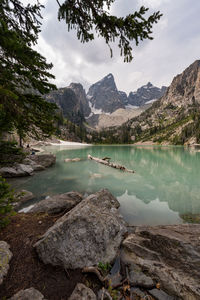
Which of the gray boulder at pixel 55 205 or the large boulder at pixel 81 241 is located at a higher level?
the large boulder at pixel 81 241

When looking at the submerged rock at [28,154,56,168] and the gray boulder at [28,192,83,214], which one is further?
the submerged rock at [28,154,56,168]

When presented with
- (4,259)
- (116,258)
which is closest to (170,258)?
(116,258)

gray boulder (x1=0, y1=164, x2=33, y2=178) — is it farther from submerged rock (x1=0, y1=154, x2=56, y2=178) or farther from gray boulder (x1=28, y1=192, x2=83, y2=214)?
gray boulder (x1=28, y1=192, x2=83, y2=214)

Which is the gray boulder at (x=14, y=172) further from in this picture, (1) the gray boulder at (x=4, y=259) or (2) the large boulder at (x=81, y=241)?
(2) the large boulder at (x=81, y=241)

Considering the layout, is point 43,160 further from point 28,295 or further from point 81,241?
point 28,295

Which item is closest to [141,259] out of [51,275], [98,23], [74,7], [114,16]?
[51,275]

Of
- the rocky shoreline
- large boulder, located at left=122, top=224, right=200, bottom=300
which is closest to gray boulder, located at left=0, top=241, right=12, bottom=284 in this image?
the rocky shoreline

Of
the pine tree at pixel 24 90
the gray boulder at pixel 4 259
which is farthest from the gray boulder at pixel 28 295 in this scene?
the pine tree at pixel 24 90

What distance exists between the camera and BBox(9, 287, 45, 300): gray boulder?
2.62m

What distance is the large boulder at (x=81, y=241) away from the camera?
380cm

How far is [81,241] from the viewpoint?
409cm

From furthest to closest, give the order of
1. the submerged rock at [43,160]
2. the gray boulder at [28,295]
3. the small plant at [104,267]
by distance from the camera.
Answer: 1. the submerged rock at [43,160]
2. the small plant at [104,267]
3. the gray boulder at [28,295]

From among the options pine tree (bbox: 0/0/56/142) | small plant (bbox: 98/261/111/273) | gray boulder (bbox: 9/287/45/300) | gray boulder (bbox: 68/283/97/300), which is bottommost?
small plant (bbox: 98/261/111/273)

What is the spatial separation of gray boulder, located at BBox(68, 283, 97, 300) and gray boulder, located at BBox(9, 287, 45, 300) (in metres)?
0.67
